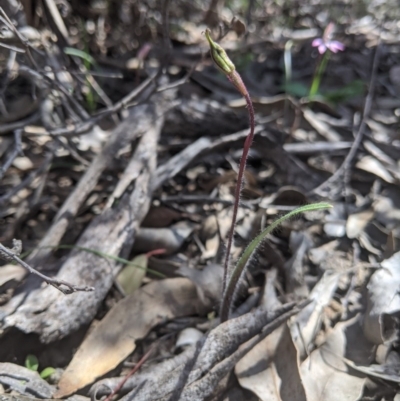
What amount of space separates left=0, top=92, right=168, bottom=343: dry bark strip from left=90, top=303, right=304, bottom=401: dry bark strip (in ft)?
0.88

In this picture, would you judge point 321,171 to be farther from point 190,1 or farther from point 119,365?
point 190,1

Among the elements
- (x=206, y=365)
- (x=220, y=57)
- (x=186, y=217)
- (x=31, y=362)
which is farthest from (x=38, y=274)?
(x=186, y=217)

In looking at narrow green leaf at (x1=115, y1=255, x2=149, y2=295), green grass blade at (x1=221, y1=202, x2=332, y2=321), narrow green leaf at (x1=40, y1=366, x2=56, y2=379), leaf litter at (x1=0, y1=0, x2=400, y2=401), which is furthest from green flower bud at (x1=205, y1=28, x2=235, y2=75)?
narrow green leaf at (x1=40, y1=366, x2=56, y2=379)

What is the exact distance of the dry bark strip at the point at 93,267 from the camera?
1.58m

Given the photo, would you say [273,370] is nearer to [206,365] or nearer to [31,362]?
[206,365]

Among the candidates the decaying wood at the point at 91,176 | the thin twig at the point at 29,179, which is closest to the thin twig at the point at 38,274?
the decaying wood at the point at 91,176

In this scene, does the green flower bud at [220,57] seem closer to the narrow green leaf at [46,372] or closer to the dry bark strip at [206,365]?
the dry bark strip at [206,365]

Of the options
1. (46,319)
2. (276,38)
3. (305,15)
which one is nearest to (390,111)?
(276,38)

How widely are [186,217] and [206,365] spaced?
851 millimetres

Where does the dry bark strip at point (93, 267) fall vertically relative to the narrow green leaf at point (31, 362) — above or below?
above

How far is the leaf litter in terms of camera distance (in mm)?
1562

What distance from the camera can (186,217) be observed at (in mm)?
2203

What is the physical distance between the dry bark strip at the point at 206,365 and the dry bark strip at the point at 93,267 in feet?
0.88

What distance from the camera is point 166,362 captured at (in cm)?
158
